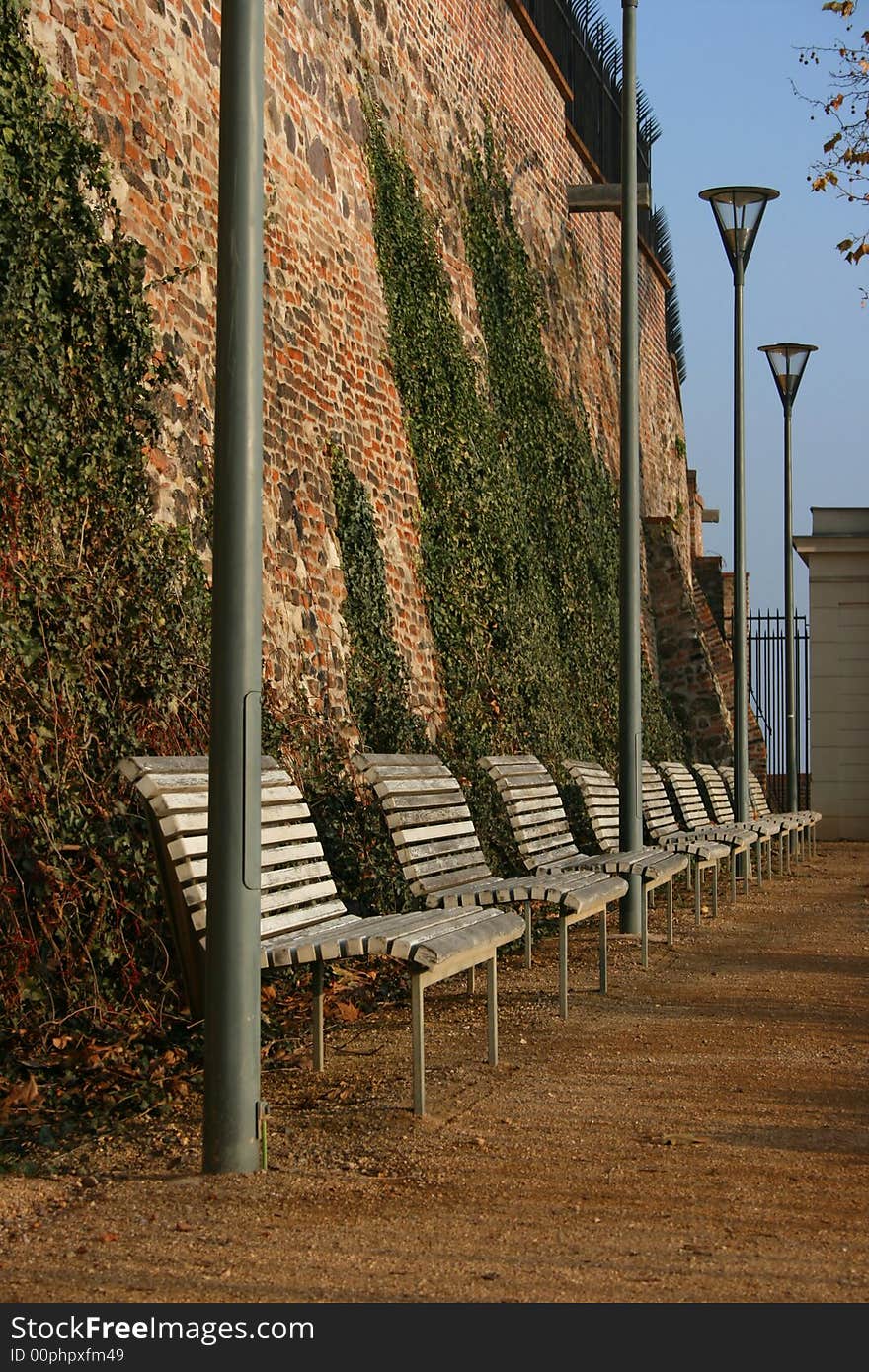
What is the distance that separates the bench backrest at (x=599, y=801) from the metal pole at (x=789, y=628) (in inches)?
447

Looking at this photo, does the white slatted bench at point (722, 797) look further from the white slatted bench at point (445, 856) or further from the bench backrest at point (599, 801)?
the white slatted bench at point (445, 856)

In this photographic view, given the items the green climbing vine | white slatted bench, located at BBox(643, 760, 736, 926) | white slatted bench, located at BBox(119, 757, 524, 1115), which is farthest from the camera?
white slatted bench, located at BBox(643, 760, 736, 926)

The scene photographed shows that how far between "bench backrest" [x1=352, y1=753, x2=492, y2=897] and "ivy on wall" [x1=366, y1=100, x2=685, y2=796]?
311 centimetres

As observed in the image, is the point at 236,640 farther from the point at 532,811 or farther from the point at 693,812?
the point at 693,812

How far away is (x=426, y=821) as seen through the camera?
7.11m

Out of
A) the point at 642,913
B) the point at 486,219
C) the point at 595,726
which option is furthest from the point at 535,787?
the point at 486,219

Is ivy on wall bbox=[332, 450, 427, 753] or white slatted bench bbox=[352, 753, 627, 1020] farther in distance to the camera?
ivy on wall bbox=[332, 450, 427, 753]

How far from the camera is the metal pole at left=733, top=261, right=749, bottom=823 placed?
15.8 meters

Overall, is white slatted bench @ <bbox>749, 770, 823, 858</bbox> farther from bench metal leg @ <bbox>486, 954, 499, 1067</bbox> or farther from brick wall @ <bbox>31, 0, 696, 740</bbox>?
bench metal leg @ <bbox>486, 954, 499, 1067</bbox>

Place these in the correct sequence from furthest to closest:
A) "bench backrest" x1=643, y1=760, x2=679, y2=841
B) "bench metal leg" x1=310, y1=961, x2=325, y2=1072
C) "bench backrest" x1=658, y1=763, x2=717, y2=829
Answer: "bench backrest" x1=658, y1=763, x2=717, y2=829
"bench backrest" x1=643, y1=760, x2=679, y2=841
"bench metal leg" x1=310, y1=961, x2=325, y2=1072

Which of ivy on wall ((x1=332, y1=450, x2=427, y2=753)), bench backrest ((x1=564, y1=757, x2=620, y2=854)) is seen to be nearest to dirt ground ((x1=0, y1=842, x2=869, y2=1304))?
ivy on wall ((x1=332, y1=450, x2=427, y2=753))

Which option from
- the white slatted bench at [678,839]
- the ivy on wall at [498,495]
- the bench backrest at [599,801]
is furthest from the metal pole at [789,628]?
the bench backrest at [599,801]

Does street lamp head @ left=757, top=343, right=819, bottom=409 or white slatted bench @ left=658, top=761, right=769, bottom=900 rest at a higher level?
street lamp head @ left=757, top=343, right=819, bottom=409

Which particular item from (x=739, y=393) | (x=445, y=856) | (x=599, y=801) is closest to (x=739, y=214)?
(x=739, y=393)
